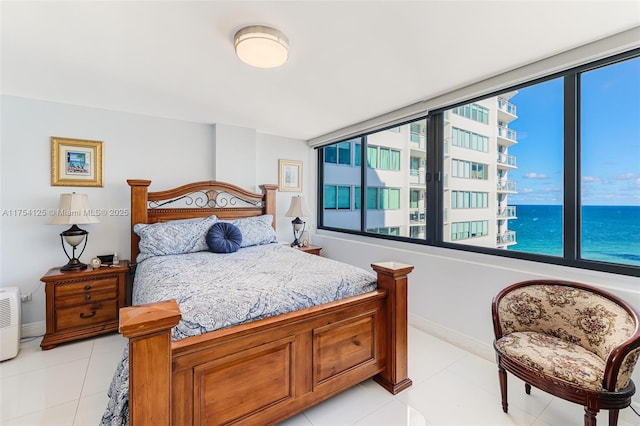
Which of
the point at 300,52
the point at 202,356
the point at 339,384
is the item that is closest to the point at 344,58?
the point at 300,52

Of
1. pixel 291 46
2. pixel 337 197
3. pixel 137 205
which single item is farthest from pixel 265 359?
pixel 337 197

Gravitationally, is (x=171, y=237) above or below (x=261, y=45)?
below

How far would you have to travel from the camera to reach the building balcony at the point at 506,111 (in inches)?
101

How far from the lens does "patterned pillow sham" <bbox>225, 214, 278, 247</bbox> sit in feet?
10.8

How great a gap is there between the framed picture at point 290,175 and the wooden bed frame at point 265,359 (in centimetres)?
267

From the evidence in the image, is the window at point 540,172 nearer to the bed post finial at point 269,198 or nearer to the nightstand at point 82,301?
the bed post finial at point 269,198

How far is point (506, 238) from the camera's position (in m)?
2.57

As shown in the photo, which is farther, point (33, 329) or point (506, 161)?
point (33, 329)

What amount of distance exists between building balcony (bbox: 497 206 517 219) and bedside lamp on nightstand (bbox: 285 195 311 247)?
7.67 feet

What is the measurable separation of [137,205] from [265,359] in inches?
97.3

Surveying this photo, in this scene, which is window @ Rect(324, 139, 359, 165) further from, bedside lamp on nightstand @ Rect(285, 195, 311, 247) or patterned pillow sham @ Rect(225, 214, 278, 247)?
patterned pillow sham @ Rect(225, 214, 278, 247)

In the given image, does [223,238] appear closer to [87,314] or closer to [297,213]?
[297,213]

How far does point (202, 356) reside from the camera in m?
1.29

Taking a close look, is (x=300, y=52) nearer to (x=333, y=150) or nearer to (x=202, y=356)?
(x=202, y=356)
